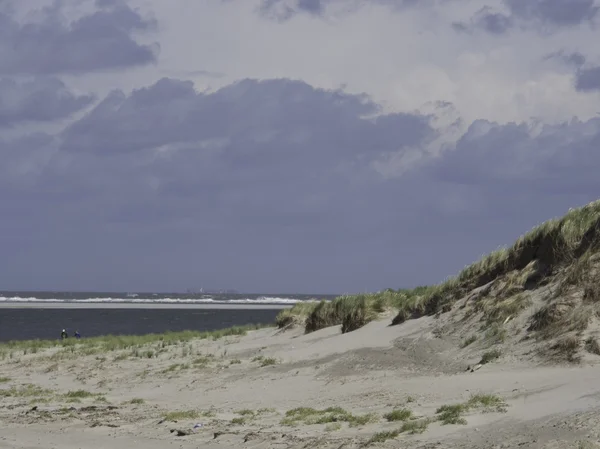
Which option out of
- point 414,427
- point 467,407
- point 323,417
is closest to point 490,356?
point 467,407

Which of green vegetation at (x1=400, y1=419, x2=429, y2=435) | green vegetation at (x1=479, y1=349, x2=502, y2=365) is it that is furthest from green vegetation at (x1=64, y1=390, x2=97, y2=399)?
green vegetation at (x1=400, y1=419, x2=429, y2=435)

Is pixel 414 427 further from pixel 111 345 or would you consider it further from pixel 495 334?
pixel 111 345

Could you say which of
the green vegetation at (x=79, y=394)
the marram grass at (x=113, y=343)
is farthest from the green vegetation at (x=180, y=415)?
the marram grass at (x=113, y=343)

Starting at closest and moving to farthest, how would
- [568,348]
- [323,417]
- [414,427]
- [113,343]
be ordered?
[414,427], [323,417], [568,348], [113,343]

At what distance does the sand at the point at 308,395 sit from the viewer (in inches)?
493

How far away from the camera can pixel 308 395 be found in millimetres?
17984

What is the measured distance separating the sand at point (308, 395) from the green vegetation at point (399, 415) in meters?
0.21

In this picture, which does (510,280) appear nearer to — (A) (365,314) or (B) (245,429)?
(A) (365,314)

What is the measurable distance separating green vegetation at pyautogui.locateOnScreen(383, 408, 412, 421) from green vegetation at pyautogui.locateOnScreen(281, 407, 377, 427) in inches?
11.4

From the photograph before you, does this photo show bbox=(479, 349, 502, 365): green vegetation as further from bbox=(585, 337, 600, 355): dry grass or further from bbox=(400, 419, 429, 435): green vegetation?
bbox=(400, 419, 429, 435): green vegetation

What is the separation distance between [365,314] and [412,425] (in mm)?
12905

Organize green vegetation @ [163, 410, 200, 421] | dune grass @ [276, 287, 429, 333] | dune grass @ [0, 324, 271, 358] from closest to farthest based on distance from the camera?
1. green vegetation @ [163, 410, 200, 421]
2. dune grass @ [276, 287, 429, 333]
3. dune grass @ [0, 324, 271, 358]

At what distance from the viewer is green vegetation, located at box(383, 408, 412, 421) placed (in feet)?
45.3

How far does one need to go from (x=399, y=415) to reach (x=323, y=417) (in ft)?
5.09
